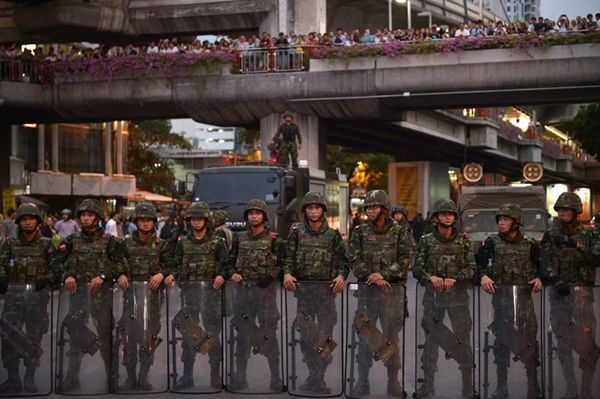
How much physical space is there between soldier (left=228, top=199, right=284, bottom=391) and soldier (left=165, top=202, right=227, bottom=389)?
0.60 feet

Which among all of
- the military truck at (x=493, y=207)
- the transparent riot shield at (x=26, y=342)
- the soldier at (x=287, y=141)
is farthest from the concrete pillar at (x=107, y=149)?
the transparent riot shield at (x=26, y=342)

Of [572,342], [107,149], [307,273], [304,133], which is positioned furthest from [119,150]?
[572,342]

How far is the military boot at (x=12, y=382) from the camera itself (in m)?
8.40

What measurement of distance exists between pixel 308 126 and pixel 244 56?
353cm

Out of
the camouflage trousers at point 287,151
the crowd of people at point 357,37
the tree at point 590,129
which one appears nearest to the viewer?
the camouflage trousers at point 287,151

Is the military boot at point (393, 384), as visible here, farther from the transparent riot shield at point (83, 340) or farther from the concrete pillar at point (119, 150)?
the concrete pillar at point (119, 150)

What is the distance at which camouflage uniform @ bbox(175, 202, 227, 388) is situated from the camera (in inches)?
329

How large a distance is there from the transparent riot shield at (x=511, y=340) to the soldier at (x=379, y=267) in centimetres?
79

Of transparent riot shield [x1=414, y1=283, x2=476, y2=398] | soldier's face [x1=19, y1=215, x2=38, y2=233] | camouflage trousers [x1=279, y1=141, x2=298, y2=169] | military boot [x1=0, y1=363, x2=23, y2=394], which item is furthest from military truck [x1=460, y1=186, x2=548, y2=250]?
military boot [x1=0, y1=363, x2=23, y2=394]

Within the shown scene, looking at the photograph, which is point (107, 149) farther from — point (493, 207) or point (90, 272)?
point (90, 272)

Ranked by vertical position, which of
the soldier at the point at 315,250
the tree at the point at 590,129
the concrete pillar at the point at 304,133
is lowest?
the soldier at the point at 315,250

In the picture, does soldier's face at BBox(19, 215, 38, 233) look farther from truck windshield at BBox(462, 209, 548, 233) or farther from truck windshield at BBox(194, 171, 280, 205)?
truck windshield at BBox(462, 209, 548, 233)

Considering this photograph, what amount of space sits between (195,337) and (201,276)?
0.70 m

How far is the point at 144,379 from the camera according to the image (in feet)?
27.8
